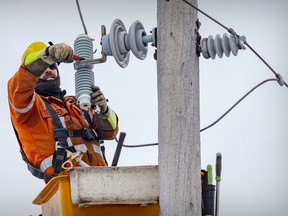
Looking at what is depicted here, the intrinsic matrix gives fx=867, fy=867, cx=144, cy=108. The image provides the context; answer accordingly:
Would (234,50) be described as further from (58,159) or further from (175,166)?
(58,159)

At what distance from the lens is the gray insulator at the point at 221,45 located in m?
6.52

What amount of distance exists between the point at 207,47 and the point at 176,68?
0.33m

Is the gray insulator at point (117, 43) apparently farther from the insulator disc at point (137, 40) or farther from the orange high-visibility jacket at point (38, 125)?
the orange high-visibility jacket at point (38, 125)

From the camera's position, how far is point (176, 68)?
20.9 feet

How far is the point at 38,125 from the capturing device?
8.28 meters

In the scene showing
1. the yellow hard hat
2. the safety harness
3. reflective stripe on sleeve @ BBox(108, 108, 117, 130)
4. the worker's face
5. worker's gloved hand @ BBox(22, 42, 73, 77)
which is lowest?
the safety harness

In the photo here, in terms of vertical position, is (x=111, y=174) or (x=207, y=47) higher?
(x=207, y=47)

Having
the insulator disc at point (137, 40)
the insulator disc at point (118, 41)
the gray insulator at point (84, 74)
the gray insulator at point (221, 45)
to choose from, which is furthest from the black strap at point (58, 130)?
the gray insulator at point (221, 45)

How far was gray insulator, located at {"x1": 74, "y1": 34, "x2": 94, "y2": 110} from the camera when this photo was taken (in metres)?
6.62

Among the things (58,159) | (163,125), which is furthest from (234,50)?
(58,159)

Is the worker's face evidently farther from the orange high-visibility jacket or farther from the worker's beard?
the orange high-visibility jacket

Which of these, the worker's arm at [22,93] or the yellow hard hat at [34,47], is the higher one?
the yellow hard hat at [34,47]

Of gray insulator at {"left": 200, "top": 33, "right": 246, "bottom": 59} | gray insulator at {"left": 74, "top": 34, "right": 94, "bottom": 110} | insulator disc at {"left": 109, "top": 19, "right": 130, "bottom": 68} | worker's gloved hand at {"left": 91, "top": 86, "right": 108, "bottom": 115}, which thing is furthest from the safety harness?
gray insulator at {"left": 200, "top": 33, "right": 246, "bottom": 59}

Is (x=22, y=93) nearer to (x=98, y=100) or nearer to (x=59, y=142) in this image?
(x=59, y=142)
